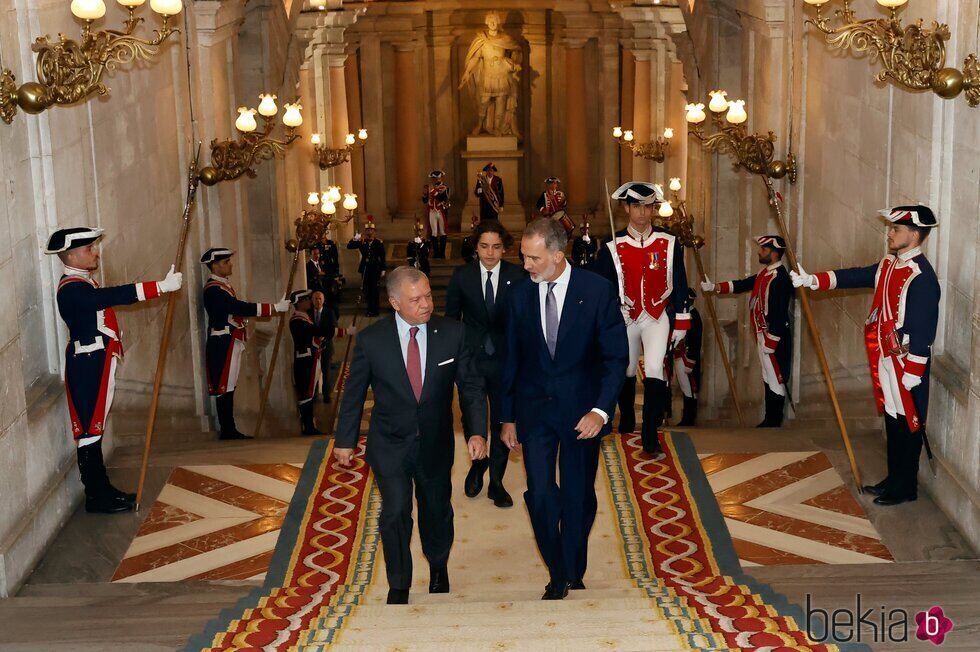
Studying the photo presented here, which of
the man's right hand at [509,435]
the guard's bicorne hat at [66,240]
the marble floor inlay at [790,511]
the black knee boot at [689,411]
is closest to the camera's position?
the man's right hand at [509,435]

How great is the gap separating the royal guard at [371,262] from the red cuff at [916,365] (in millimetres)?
13291

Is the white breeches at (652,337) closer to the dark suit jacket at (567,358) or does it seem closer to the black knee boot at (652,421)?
the black knee boot at (652,421)

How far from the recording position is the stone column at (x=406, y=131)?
89.5 ft

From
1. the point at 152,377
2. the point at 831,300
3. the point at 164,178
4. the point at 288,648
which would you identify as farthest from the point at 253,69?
the point at 288,648

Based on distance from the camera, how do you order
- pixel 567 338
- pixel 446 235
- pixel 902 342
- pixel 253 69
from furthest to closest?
pixel 446 235
pixel 253 69
pixel 902 342
pixel 567 338

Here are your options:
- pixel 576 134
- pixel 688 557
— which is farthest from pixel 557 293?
pixel 576 134

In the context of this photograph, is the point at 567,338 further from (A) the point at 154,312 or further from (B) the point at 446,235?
(B) the point at 446,235

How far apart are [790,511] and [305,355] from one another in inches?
301

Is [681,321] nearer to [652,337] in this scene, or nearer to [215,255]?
[652,337]

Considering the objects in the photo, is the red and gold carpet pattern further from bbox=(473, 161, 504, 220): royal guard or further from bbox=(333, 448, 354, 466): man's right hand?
bbox=(473, 161, 504, 220): royal guard

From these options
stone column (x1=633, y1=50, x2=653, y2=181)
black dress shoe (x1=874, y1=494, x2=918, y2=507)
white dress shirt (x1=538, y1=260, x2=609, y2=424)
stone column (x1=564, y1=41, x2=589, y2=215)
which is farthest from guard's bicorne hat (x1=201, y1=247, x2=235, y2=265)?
stone column (x1=564, y1=41, x2=589, y2=215)

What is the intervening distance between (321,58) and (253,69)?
23.7 feet

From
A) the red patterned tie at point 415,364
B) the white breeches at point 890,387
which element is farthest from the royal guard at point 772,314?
the red patterned tie at point 415,364

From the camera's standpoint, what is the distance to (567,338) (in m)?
7.00
